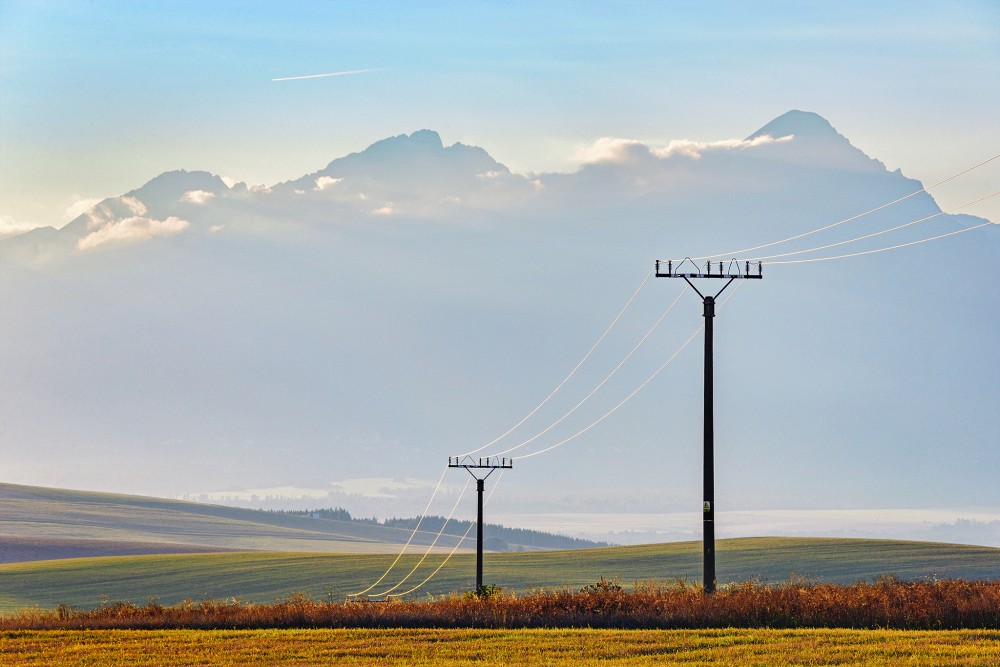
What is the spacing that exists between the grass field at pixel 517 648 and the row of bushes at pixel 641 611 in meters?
1.70

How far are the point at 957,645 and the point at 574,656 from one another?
7456 mm

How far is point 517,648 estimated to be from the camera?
87.7ft

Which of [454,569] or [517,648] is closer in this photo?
[517,648]

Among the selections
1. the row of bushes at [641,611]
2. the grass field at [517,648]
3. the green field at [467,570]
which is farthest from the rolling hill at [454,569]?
the grass field at [517,648]

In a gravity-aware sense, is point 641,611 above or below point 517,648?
above

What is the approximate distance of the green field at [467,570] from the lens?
87.6 meters

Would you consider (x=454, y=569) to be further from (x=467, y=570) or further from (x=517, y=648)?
(x=517, y=648)

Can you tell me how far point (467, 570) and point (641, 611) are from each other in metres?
68.9

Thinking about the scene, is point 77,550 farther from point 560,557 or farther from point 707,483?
point 707,483

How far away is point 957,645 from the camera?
24.8 m

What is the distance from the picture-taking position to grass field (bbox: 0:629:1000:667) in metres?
24.1

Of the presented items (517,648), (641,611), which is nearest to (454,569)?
(641,611)

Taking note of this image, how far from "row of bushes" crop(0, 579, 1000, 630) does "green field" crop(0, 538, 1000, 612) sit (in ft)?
147

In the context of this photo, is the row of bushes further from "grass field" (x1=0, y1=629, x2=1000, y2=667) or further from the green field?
the green field
